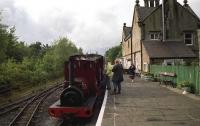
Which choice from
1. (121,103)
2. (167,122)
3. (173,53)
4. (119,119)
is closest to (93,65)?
(121,103)

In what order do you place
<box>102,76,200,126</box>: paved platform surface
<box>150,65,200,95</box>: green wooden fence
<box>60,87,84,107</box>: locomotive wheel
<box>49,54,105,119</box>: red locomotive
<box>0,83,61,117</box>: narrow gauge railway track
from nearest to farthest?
<box>102,76,200,126</box>: paved platform surface
<box>49,54,105,119</box>: red locomotive
<box>60,87,84,107</box>: locomotive wheel
<box>0,83,61,117</box>: narrow gauge railway track
<box>150,65,200,95</box>: green wooden fence

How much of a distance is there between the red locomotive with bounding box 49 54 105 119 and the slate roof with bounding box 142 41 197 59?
25245 mm

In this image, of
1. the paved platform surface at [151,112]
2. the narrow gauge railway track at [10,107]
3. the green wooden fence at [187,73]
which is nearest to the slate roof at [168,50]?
the green wooden fence at [187,73]

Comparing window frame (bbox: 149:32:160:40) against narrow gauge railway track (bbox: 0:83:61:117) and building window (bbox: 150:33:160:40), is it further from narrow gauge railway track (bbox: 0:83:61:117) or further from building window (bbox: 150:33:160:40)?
narrow gauge railway track (bbox: 0:83:61:117)

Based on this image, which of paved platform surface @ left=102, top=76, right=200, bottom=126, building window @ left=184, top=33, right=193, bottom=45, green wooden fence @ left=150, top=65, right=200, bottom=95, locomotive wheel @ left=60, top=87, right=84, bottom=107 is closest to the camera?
paved platform surface @ left=102, top=76, right=200, bottom=126

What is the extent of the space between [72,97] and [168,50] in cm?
3050

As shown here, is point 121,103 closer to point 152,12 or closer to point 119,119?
point 119,119

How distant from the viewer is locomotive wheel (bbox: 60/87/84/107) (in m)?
16.4

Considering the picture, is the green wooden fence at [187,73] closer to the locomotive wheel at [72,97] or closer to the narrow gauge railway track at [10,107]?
the locomotive wheel at [72,97]

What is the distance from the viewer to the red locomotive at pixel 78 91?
52.9 ft

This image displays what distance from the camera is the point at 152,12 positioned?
4984 centimetres

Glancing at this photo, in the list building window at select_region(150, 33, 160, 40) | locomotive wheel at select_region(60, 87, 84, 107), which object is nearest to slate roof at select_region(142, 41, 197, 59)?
building window at select_region(150, 33, 160, 40)

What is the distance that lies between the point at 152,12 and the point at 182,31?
4248mm

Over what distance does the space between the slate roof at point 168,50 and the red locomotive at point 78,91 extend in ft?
82.8
